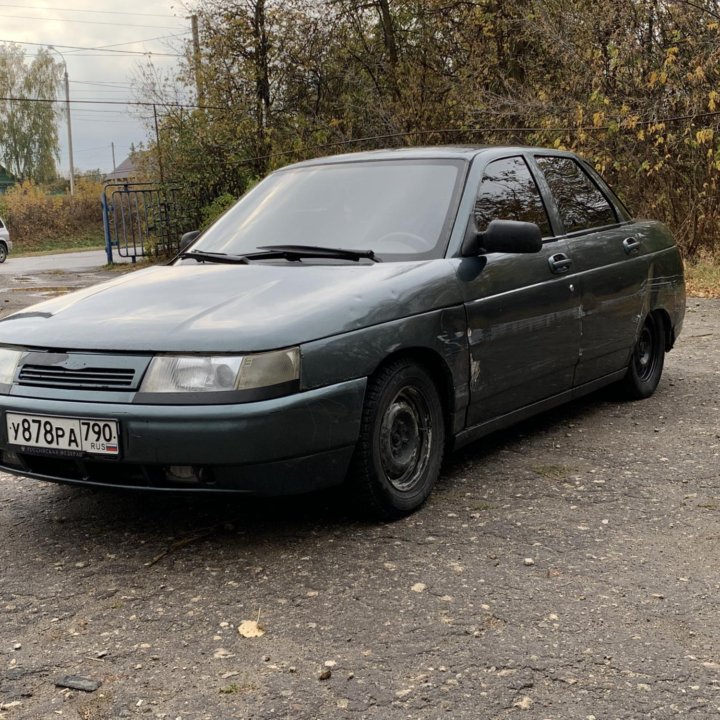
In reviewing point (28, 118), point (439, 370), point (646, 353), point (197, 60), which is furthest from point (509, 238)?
point (28, 118)

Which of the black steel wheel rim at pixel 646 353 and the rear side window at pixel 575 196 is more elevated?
the rear side window at pixel 575 196

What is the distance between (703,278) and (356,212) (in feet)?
29.2

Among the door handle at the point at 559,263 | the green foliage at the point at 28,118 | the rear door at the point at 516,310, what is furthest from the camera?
the green foliage at the point at 28,118

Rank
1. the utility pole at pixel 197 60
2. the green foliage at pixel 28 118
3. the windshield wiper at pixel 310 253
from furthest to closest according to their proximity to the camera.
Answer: the green foliage at pixel 28 118 < the utility pole at pixel 197 60 < the windshield wiper at pixel 310 253

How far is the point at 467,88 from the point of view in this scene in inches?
634

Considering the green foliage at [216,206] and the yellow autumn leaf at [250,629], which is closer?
the yellow autumn leaf at [250,629]

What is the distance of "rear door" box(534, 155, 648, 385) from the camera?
5117 mm

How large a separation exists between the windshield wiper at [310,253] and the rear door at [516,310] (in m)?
0.45

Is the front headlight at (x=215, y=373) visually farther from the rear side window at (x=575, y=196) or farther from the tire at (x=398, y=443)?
the rear side window at (x=575, y=196)

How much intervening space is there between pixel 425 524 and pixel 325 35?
668 inches

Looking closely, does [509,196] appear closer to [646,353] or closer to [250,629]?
[646,353]

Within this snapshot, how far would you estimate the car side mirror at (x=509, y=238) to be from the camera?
4195 millimetres

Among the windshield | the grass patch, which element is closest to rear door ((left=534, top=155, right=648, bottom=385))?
the windshield

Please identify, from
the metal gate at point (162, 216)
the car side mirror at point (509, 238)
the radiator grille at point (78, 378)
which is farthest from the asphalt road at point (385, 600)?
the metal gate at point (162, 216)
